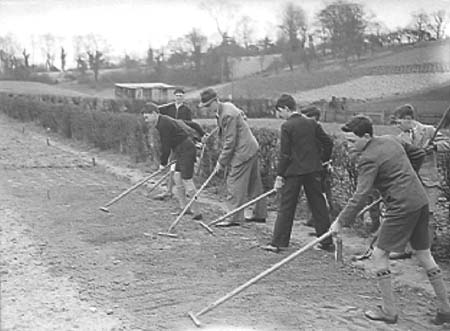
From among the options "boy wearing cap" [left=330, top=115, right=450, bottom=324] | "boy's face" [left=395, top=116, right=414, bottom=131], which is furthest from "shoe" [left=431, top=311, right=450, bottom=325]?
"boy's face" [left=395, top=116, right=414, bottom=131]

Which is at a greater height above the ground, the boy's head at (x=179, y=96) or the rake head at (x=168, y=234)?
the boy's head at (x=179, y=96)

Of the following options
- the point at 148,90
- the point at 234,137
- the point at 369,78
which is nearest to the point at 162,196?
the point at 234,137

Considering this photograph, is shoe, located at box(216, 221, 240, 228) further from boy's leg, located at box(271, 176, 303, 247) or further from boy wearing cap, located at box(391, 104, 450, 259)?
boy wearing cap, located at box(391, 104, 450, 259)

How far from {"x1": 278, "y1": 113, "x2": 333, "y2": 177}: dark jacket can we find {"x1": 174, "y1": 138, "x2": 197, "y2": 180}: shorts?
1610 mm

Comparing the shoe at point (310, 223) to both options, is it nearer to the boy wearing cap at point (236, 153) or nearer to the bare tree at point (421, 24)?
the boy wearing cap at point (236, 153)

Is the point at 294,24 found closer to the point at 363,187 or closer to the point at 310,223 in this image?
the point at 310,223

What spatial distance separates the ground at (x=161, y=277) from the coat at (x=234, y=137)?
743 millimetres

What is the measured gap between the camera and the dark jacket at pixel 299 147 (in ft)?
17.5

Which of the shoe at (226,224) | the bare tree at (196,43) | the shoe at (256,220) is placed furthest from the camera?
the bare tree at (196,43)

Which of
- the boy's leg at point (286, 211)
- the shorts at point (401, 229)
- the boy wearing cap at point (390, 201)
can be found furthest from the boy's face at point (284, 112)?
the shorts at point (401, 229)

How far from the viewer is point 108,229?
628 centimetres

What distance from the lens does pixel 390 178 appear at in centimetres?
374

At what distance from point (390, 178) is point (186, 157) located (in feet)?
11.0

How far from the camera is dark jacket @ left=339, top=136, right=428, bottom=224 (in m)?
3.71
